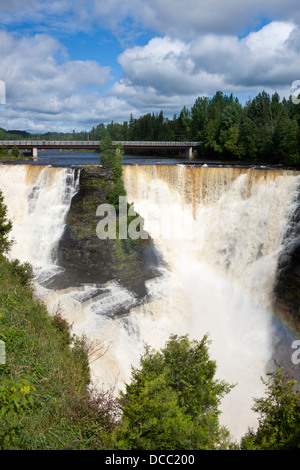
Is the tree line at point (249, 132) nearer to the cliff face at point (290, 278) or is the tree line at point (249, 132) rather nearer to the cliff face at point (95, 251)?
the cliff face at point (95, 251)

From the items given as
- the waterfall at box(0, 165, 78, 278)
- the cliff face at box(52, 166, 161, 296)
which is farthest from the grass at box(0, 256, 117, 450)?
the waterfall at box(0, 165, 78, 278)

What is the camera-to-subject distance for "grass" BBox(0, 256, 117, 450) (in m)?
7.37

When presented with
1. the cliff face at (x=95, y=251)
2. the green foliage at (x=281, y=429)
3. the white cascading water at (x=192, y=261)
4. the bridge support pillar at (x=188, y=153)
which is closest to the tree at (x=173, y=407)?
the green foliage at (x=281, y=429)

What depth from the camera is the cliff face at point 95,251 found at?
26.5 metres

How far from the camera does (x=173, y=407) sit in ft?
31.7

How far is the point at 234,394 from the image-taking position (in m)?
19.3

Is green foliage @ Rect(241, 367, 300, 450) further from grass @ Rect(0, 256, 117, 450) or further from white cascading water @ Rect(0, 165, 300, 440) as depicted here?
white cascading water @ Rect(0, 165, 300, 440)

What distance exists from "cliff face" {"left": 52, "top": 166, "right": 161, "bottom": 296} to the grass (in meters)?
13.6

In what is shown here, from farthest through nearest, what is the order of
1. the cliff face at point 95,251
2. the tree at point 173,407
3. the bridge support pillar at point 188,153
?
the bridge support pillar at point 188,153
the cliff face at point 95,251
the tree at point 173,407

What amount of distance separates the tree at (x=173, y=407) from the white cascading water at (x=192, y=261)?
573cm

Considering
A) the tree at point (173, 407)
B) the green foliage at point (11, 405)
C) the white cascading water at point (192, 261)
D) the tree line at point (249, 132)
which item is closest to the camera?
the green foliage at point (11, 405)
